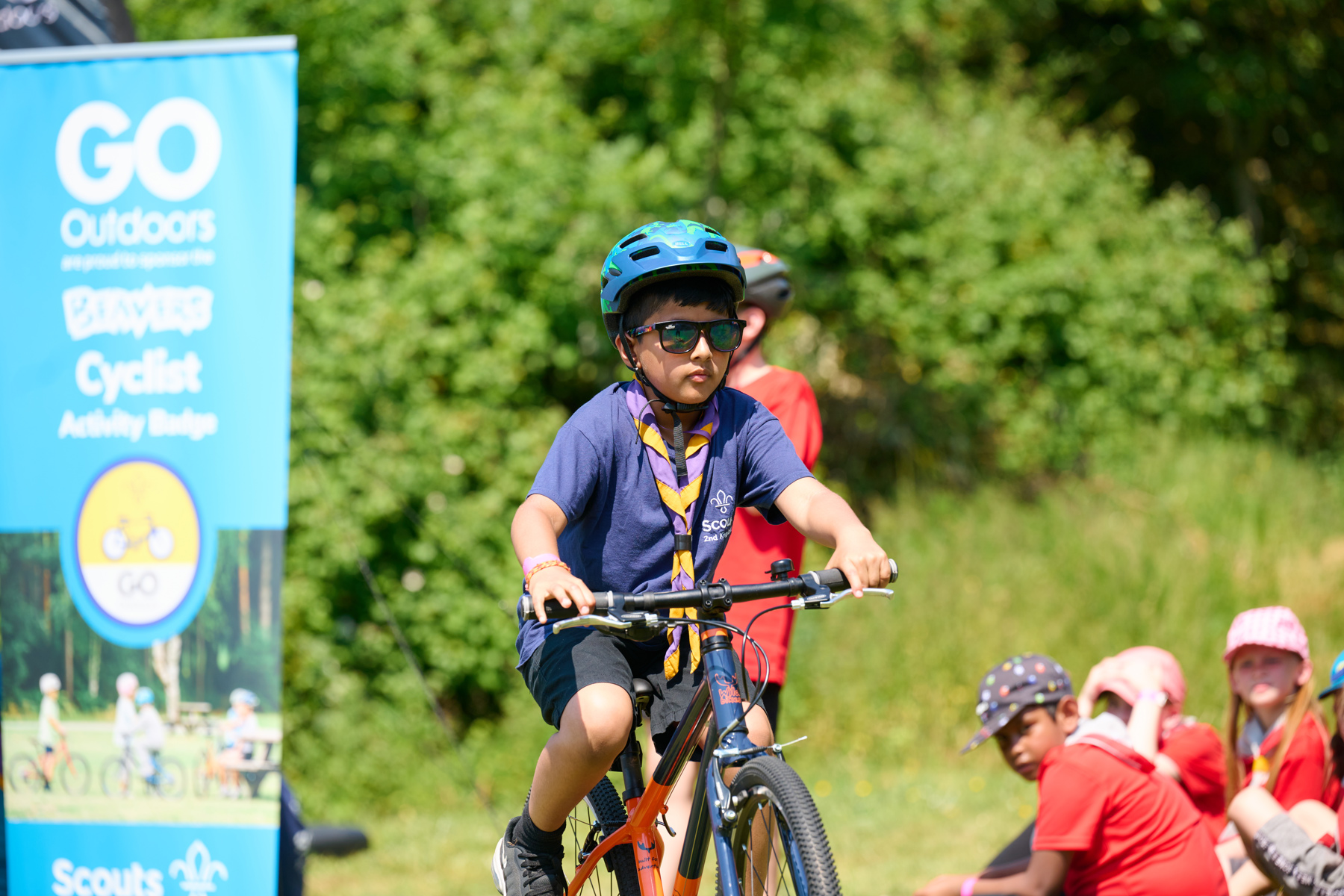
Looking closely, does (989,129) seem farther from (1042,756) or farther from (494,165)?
(1042,756)

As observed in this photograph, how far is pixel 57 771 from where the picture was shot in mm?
4484

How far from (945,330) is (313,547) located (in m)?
5.53

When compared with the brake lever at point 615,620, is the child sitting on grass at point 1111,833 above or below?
below

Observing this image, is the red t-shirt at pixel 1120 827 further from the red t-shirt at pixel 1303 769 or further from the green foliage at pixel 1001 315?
the green foliage at pixel 1001 315

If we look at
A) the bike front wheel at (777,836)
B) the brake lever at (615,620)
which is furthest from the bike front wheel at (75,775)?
the bike front wheel at (777,836)

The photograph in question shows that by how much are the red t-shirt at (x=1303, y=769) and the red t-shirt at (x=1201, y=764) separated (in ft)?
1.31

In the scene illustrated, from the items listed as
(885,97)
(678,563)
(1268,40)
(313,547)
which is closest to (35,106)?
(678,563)

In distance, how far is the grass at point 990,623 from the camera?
27.3ft

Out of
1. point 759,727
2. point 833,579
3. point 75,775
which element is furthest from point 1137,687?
point 75,775

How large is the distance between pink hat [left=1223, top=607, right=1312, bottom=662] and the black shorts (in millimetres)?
2123

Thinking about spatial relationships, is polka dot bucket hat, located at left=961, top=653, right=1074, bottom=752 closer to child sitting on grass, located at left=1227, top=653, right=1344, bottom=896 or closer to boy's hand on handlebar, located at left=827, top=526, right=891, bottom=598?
child sitting on grass, located at left=1227, top=653, right=1344, bottom=896

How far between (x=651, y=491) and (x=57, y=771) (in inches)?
107

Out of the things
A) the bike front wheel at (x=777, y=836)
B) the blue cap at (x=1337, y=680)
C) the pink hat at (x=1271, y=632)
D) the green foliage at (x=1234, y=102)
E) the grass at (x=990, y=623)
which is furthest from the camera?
the green foliage at (x=1234, y=102)

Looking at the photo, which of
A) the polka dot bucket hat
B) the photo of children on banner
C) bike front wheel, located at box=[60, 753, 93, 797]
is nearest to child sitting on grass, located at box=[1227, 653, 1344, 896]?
the polka dot bucket hat
